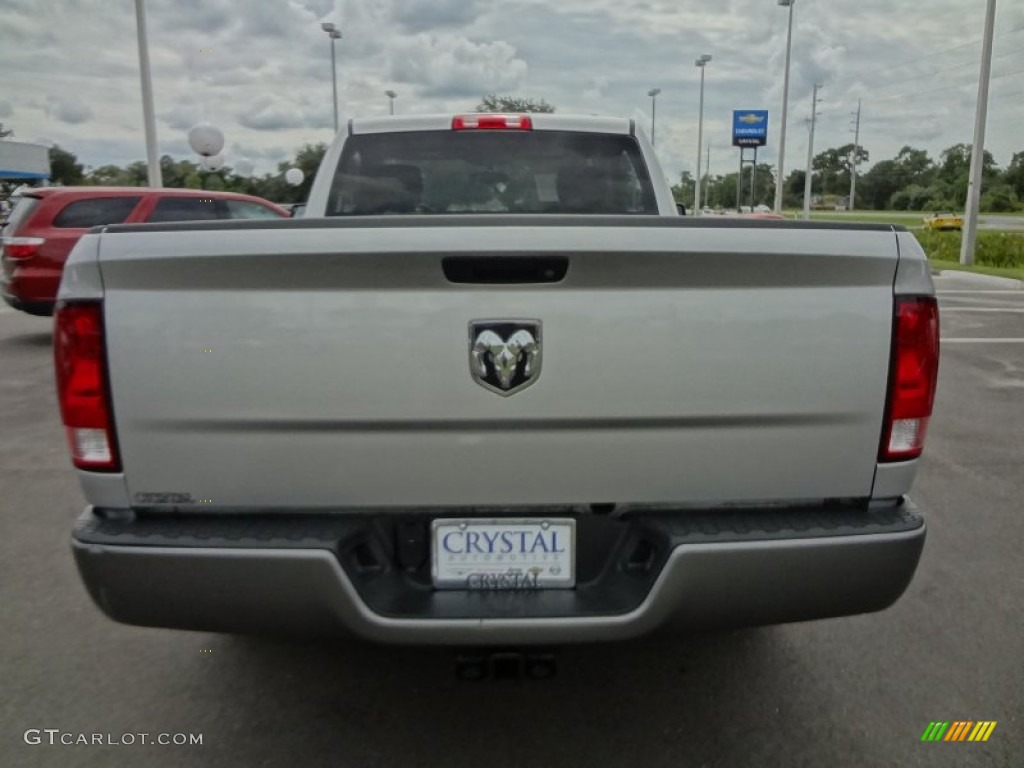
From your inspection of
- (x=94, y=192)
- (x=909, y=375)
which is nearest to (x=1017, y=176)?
(x=94, y=192)

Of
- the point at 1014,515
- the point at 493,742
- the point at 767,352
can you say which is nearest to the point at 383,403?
the point at 767,352

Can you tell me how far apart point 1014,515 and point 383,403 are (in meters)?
3.85

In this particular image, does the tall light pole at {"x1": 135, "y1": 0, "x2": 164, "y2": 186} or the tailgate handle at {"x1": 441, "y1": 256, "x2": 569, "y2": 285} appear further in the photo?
the tall light pole at {"x1": 135, "y1": 0, "x2": 164, "y2": 186}

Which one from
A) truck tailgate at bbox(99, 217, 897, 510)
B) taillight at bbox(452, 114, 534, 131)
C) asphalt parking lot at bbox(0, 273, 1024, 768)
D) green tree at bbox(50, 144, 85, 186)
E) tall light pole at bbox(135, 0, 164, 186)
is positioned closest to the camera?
truck tailgate at bbox(99, 217, 897, 510)

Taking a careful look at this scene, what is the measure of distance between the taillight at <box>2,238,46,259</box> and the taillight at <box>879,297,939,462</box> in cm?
1023

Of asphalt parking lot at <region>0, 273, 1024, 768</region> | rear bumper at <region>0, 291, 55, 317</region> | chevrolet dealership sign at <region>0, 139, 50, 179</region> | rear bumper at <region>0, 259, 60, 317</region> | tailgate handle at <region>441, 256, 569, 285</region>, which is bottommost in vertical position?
asphalt parking lot at <region>0, 273, 1024, 768</region>

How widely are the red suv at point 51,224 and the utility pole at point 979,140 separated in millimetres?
17764

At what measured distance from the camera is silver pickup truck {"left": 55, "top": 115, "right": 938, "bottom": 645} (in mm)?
1967

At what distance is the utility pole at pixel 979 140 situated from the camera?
20.0 meters

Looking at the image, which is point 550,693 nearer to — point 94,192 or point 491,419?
point 491,419

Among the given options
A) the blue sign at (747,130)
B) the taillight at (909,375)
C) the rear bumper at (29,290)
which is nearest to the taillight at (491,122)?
the taillight at (909,375)

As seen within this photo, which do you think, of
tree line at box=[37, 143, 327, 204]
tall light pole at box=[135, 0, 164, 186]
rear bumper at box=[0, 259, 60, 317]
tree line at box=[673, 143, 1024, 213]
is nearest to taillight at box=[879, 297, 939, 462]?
rear bumper at box=[0, 259, 60, 317]

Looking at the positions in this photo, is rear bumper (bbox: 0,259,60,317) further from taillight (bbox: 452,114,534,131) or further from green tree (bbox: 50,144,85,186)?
green tree (bbox: 50,144,85,186)

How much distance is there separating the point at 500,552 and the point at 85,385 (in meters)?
1.07
